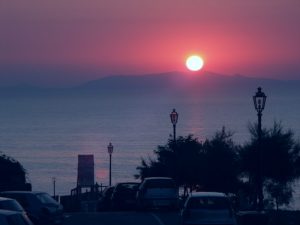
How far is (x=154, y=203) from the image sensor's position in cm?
4059

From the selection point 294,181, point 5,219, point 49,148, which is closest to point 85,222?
point 5,219

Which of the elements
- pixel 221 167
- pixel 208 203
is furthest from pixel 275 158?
pixel 208 203

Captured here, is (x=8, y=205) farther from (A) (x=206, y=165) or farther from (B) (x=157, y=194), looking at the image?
(A) (x=206, y=165)

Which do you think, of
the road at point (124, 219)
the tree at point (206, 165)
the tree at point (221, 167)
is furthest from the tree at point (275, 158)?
the road at point (124, 219)

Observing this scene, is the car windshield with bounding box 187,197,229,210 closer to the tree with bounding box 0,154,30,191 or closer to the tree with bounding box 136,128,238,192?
the tree with bounding box 0,154,30,191

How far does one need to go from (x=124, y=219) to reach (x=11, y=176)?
1464 centimetres

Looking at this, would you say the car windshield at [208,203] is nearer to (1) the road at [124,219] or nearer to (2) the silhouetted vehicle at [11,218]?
(1) the road at [124,219]

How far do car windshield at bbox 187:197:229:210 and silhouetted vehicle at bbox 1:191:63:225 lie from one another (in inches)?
172

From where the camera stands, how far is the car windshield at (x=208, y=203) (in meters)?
28.8

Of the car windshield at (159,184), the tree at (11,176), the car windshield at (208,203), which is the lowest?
the car windshield at (208,203)

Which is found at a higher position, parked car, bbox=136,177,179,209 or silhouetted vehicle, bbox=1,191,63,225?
parked car, bbox=136,177,179,209

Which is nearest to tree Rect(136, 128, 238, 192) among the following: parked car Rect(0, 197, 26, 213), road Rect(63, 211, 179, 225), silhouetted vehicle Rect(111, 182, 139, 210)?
silhouetted vehicle Rect(111, 182, 139, 210)

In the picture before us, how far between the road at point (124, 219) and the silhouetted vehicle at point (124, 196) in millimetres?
4683

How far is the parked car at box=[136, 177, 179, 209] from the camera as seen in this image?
40.5m
